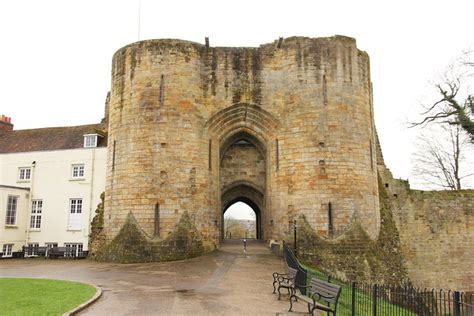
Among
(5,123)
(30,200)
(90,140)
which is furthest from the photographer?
(5,123)

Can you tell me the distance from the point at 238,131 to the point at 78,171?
958cm

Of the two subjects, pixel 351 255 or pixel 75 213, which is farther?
pixel 75 213

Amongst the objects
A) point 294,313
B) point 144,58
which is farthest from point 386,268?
point 144,58

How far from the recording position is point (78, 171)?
75.9 ft

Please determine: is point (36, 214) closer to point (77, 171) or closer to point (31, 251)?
point (31, 251)

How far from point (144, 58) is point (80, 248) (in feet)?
34.8

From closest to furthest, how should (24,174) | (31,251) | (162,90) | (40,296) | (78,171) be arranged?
(40,296)
(162,90)
(31,251)
(78,171)
(24,174)

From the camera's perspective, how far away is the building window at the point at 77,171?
23.0 metres

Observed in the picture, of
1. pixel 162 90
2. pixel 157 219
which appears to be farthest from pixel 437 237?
pixel 162 90

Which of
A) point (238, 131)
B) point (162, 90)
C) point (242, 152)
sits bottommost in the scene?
point (242, 152)

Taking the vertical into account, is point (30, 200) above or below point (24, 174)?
below

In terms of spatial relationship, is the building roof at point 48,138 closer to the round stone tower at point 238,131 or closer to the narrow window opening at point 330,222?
the round stone tower at point 238,131

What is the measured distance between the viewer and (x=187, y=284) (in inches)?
463

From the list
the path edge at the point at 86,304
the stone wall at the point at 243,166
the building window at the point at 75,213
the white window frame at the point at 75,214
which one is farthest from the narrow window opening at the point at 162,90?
the path edge at the point at 86,304
